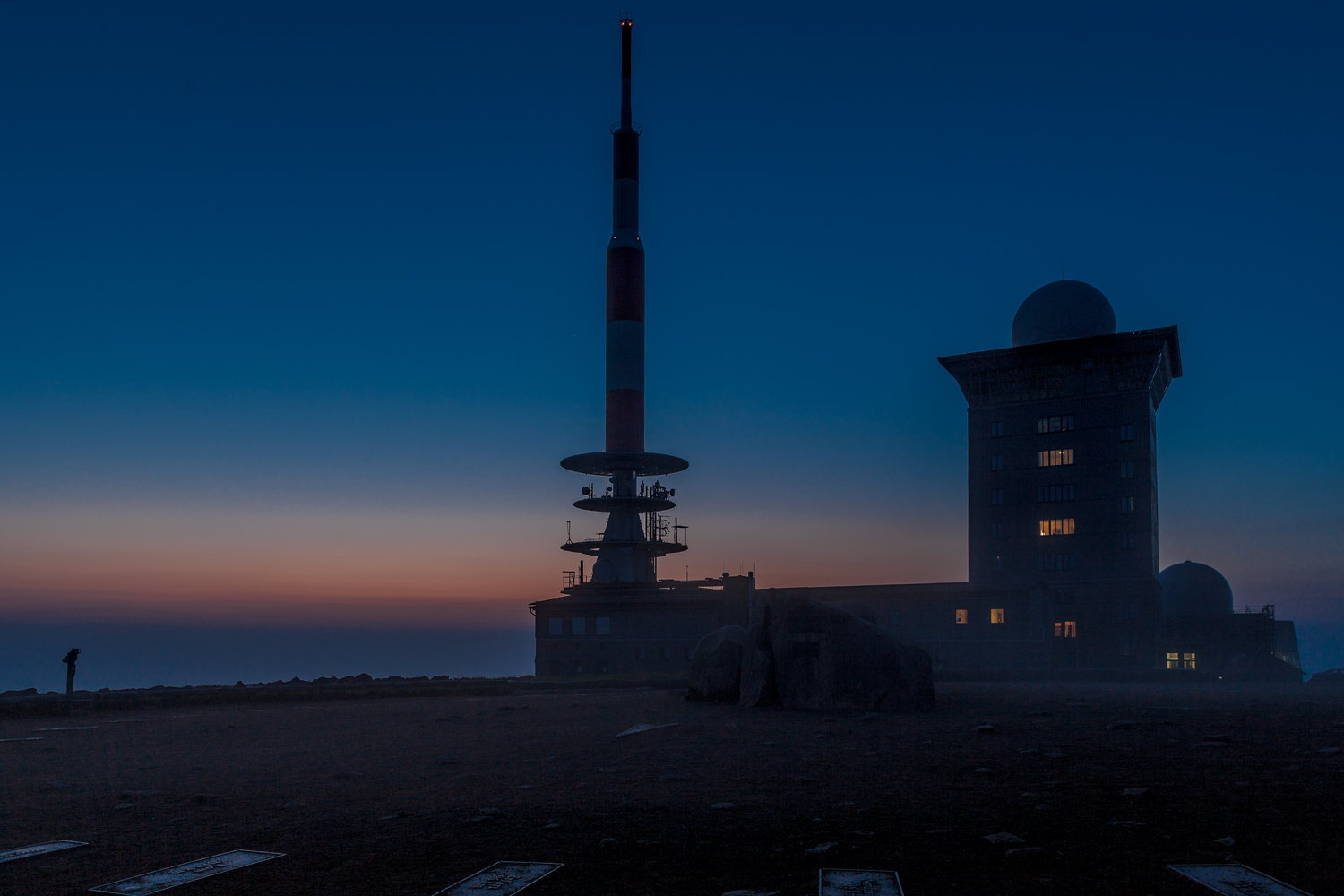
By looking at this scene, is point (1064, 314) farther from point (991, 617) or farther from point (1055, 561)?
point (991, 617)

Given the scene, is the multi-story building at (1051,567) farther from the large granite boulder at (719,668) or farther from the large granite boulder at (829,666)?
the large granite boulder at (829,666)

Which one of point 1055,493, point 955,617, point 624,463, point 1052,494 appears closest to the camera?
point 955,617

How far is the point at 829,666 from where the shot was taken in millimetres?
15883

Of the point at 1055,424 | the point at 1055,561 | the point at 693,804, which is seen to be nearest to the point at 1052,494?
the point at 1055,561

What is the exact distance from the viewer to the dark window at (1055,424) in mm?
59188

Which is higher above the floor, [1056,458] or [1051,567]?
[1056,458]

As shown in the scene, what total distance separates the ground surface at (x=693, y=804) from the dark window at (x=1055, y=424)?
49802mm

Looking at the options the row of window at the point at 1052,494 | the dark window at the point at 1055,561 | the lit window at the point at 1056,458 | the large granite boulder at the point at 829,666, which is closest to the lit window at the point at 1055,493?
the row of window at the point at 1052,494

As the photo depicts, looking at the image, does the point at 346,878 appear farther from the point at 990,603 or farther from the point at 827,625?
the point at 990,603

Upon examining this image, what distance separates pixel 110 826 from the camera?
6.34 meters

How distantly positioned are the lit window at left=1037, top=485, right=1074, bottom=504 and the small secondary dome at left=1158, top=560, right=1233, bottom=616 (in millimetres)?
10745

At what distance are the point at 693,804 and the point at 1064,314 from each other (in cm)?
6016

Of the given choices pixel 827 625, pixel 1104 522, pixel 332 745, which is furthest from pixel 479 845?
pixel 1104 522

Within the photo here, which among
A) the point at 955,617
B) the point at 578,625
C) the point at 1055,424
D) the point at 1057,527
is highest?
the point at 1055,424
